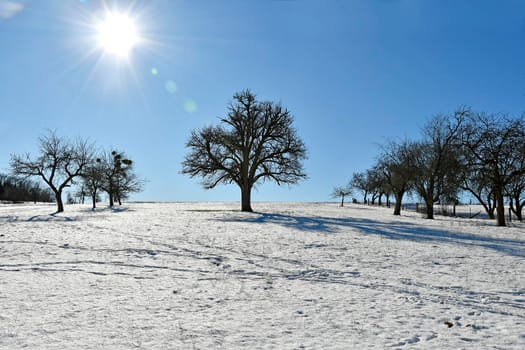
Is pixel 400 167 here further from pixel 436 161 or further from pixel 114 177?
pixel 114 177

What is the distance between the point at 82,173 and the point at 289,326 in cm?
3069

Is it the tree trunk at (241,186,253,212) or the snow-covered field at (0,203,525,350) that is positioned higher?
the tree trunk at (241,186,253,212)

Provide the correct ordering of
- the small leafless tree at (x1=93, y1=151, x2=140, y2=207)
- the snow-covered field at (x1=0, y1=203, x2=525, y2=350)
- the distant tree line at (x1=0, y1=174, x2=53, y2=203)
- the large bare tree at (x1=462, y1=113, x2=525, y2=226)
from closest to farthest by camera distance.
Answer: the snow-covered field at (x1=0, y1=203, x2=525, y2=350), the large bare tree at (x1=462, y1=113, x2=525, y2=226), the small leafless tree at (x1=93, y1=151, x2=140, y2=207), the distant tree line at (x1=0, y1=174, x2=53, y2=203)

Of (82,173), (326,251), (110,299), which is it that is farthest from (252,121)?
(110,299)

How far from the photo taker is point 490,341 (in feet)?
13.0

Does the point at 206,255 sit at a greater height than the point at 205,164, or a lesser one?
lesser

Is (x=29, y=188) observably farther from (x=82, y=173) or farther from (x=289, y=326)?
(x=289, y=326)

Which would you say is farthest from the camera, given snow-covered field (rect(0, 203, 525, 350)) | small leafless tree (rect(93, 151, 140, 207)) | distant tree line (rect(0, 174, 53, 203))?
distant tree line (rect(0, 174, 53, 203))

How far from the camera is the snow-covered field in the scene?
13.1 feet

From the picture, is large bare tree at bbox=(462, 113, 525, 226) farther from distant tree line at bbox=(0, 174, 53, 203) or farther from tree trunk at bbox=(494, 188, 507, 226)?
distant tree line at bbox=(0, 174, 53, 203)

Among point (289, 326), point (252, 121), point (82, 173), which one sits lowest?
point (289, 326)

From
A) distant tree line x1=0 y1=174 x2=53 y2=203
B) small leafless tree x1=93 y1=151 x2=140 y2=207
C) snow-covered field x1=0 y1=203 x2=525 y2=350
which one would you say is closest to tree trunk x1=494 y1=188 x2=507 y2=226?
snow-covered field x1=0 y1=203 x2=525 y2=350

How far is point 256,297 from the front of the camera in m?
5.64

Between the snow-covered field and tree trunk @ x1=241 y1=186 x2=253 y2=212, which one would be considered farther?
tree trunk @ x1=241 y1=186 x2=253 y2=212
